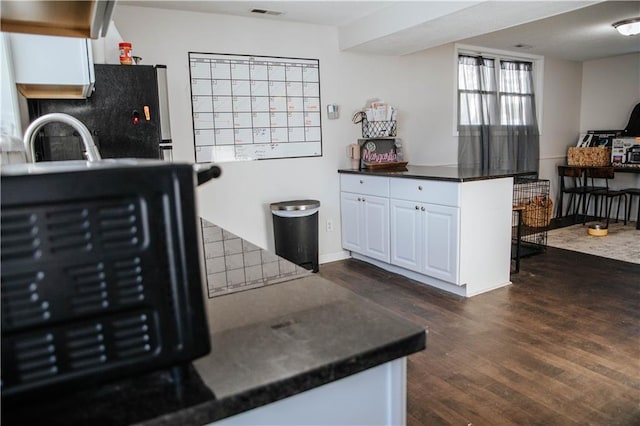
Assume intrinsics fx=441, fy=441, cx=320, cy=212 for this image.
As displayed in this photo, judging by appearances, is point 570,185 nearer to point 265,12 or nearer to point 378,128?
point 378,128

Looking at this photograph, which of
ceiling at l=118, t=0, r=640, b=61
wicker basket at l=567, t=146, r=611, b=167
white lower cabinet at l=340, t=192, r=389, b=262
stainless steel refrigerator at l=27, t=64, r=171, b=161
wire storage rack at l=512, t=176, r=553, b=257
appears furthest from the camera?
wicker basket at l=567, t=146, r=611, b=167

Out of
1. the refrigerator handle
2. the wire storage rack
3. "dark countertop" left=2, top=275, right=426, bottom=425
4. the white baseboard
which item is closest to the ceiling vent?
the refrigerator handle

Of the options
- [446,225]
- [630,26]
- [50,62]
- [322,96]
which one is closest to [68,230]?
[50,62]

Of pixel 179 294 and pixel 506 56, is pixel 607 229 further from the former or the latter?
pixel 179 294

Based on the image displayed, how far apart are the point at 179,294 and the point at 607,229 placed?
6.08 meters

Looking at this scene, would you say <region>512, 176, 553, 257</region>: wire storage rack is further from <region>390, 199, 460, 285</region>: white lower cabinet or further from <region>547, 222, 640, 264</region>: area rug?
<region>390, 199, 460, 285</region>: white lower cabinet

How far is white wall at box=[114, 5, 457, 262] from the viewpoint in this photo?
139 inches

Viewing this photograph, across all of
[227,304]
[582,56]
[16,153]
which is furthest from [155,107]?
→ [582,56]

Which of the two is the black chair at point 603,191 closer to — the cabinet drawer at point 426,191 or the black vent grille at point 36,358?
the cabinet drawer at point 426,191

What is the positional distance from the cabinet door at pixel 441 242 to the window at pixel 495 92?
2314mm

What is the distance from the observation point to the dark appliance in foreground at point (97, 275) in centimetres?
52

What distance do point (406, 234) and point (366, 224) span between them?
0.55m

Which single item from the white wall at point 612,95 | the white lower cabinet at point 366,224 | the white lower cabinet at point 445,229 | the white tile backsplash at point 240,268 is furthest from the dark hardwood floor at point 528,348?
the white wall at point 612,95

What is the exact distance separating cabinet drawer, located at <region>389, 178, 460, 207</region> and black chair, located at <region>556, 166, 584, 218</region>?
370 centimetres
